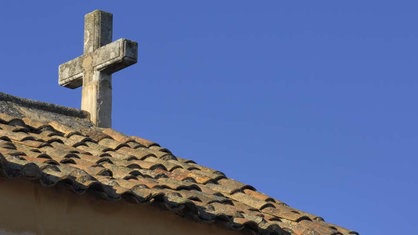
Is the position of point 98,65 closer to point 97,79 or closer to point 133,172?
point 97,79

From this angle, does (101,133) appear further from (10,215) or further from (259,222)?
(10,215)

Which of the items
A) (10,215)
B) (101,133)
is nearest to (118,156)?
(101,133)

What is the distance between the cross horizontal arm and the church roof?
1.58ft

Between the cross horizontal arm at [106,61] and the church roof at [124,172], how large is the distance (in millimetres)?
483

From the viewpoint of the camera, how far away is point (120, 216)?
6.45 metres

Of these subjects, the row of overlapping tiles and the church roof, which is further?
the row of overlapping tiles

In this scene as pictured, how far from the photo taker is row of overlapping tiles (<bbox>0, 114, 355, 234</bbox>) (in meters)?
6.38

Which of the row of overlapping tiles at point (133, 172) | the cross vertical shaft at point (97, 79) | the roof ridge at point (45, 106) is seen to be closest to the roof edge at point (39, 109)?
the roof ridge at point (45, 106)

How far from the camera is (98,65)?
916cm

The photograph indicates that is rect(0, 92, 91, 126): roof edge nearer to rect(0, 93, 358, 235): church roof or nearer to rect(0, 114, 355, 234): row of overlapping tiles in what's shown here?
rect(0, 93, 358, 235): church roof

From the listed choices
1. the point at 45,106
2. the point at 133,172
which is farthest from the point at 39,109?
the point at 133,172

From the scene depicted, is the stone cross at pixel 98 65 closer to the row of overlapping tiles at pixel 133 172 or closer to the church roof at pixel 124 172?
the church roof at pixel 124 172

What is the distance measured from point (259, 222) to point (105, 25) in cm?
310

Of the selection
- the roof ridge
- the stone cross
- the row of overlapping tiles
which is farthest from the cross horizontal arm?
the row of overlapping tiles
